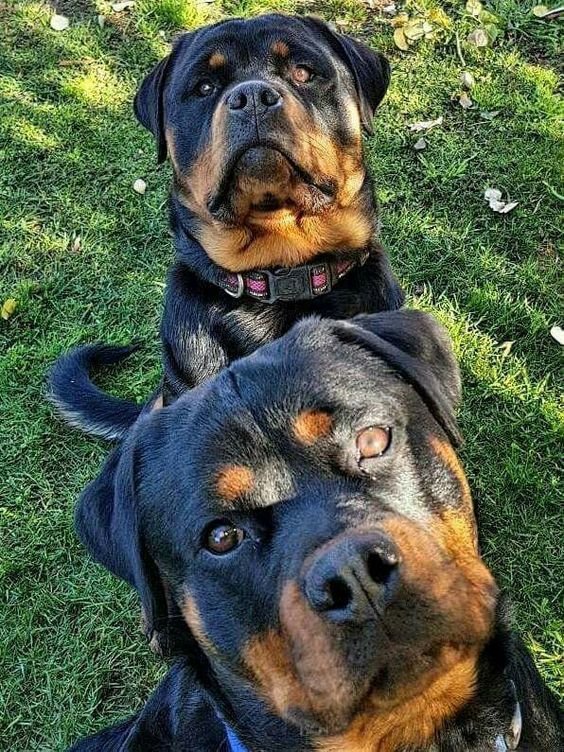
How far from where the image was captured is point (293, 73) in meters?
3.48

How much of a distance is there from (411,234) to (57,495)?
2285 mm

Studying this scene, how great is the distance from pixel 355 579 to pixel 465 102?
13.1ft

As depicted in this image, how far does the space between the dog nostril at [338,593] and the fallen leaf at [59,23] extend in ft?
17.9

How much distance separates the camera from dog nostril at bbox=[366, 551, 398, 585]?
1.69 metres

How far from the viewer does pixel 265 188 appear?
10.9ft

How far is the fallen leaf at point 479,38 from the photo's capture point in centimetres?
517

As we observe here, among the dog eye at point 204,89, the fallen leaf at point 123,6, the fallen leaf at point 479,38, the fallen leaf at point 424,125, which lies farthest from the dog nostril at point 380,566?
the fallen leaf at point 123,6

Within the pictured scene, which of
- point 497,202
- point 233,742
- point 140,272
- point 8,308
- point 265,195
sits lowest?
point 8,308

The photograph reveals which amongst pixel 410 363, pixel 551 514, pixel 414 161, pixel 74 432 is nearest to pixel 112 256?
pixel 74 432

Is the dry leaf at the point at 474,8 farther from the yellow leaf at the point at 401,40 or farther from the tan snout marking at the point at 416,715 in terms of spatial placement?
the tan snout marking at the point at 416,715

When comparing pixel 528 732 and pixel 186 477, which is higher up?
pixel 186 477

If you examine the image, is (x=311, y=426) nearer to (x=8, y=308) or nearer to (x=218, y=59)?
(x=218, y=59)

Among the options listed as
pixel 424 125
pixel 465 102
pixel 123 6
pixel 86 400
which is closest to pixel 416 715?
pixel 86 400

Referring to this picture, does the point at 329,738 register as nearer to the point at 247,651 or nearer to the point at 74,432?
the point at 247,651
